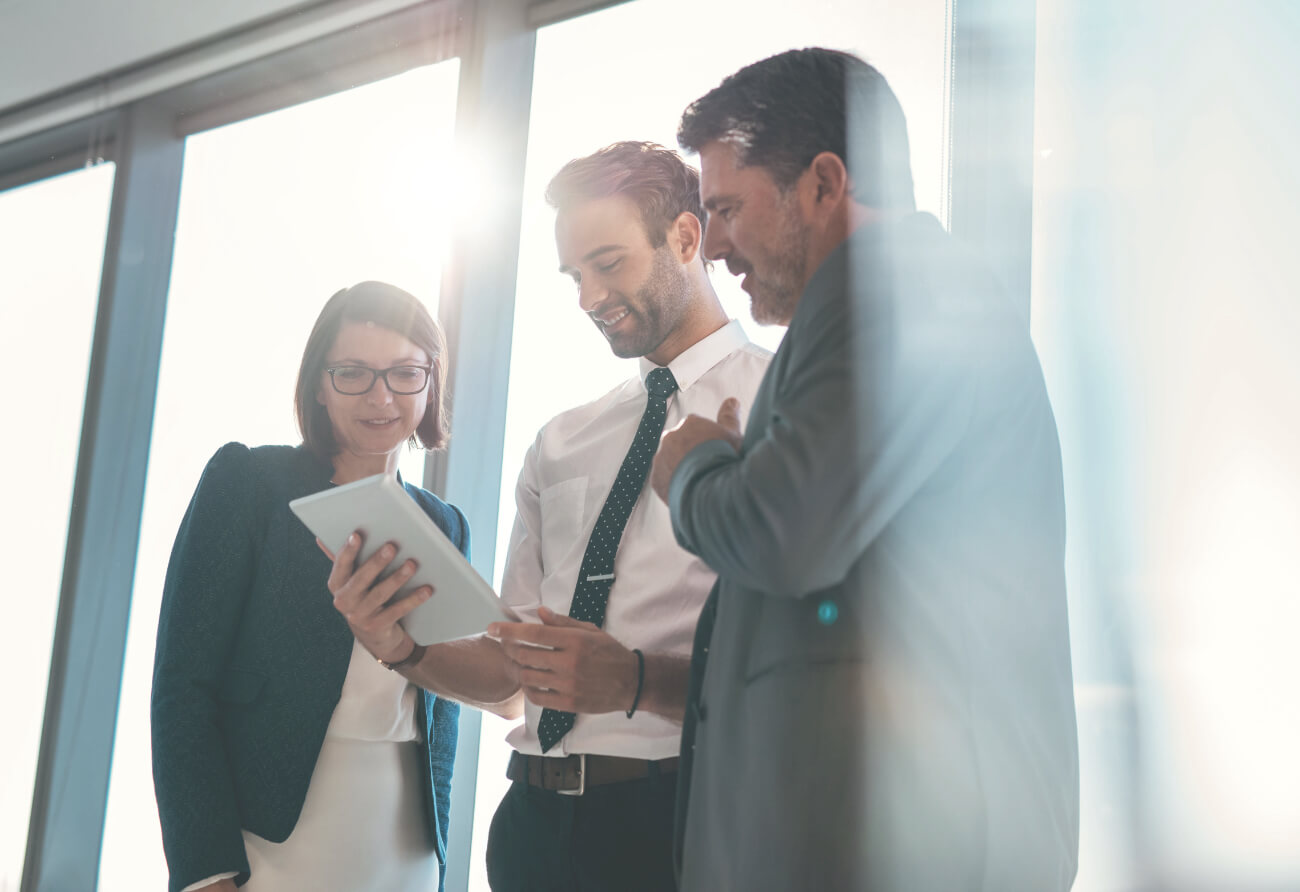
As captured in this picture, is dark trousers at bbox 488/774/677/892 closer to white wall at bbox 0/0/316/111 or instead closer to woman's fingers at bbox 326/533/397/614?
woman's fingers at bbox 326/533/397/614

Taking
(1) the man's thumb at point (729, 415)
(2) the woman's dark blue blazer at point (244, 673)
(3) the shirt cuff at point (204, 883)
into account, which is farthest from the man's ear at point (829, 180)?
(3) the shirt cuff at point (204, 883)

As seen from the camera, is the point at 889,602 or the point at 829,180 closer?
the point at 889,602

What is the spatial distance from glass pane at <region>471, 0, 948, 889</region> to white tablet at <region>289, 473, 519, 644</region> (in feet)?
3.00

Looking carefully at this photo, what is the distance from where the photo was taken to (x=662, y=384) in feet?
Result: 5.38

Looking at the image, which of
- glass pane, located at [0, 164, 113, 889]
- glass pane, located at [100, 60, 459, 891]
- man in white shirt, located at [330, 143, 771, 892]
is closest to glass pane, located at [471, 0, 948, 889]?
glass pane, located at [100, 60, 459, 891]

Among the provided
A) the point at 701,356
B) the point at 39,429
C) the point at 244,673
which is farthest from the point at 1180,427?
the point at 39,429

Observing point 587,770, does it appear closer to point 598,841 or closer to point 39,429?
point 598,841

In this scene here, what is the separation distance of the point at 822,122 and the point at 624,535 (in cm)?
68

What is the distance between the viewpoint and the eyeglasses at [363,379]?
177 cm

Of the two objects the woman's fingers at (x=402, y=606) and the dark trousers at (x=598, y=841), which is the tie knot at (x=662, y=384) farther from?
the dark trousers at (x=598, y=841)

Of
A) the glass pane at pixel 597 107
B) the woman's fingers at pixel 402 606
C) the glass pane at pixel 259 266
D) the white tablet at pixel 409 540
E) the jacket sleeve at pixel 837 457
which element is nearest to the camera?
the jacket sleeve at pixel 837 457

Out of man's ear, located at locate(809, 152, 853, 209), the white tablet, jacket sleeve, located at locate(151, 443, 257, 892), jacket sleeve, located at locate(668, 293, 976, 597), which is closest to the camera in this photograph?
jacket sleeve, located at locate(668, 293, 976, 597)

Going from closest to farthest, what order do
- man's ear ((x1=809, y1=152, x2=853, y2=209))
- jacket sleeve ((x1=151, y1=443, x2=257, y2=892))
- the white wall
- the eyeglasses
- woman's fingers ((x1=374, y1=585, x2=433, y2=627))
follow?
man's ear ((x1=809, y1=152, x2=853, y2=209)) → woman's fingers ((x1=374, y1=585, x2=433, y2=627)) → jacket sleeve ((x1=151, y1=443, x2=257, y2=892)) → the eyeglasses → the white wall

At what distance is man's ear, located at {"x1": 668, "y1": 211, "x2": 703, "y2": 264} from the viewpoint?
5.59 feet
